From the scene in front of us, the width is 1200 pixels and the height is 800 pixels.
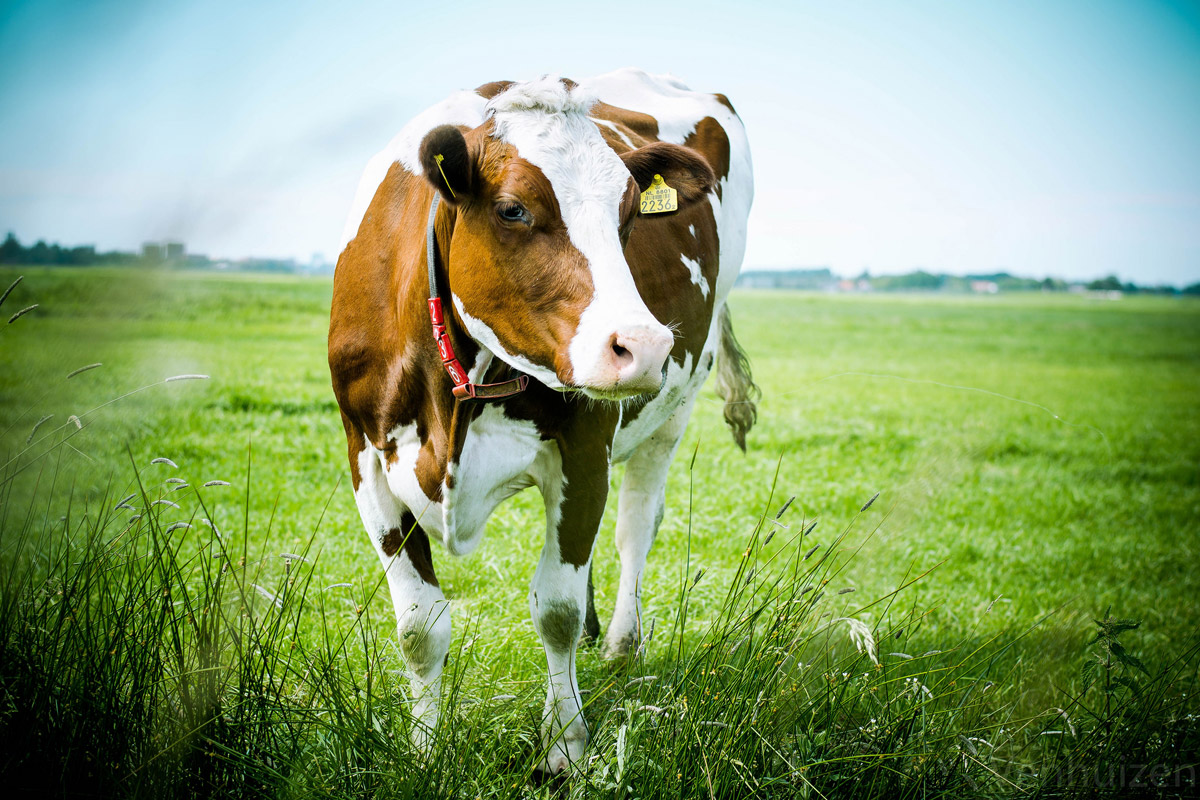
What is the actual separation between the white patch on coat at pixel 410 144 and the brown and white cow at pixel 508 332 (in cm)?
1

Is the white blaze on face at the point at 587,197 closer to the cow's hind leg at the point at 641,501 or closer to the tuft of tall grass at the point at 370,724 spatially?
the tuft of tall grass at the point at 370,724

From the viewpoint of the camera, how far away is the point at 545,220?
2.36 meters

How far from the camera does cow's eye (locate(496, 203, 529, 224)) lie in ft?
7.75

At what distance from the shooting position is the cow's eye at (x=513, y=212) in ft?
7.75

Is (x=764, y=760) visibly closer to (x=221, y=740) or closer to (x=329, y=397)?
(x=221, y=740)

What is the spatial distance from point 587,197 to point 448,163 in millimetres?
413

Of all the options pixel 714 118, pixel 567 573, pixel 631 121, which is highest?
pixel 714 118

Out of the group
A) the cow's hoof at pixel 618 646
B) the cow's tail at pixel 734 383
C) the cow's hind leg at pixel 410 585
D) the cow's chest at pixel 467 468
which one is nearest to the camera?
the cow's chest at pixel 467 468

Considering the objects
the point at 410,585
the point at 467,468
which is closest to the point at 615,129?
the point at 467,468

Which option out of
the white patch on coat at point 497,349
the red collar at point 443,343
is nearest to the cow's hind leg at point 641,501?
the red collar at point 443,343

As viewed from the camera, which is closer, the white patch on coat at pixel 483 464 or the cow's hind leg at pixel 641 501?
the white patch on coat at pixel 483 464

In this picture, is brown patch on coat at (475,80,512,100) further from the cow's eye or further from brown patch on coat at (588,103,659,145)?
brown patch on coat at (588,103,659,145)

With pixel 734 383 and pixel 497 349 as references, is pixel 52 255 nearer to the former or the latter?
pixel 497 349

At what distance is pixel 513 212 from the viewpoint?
7.80 feet
